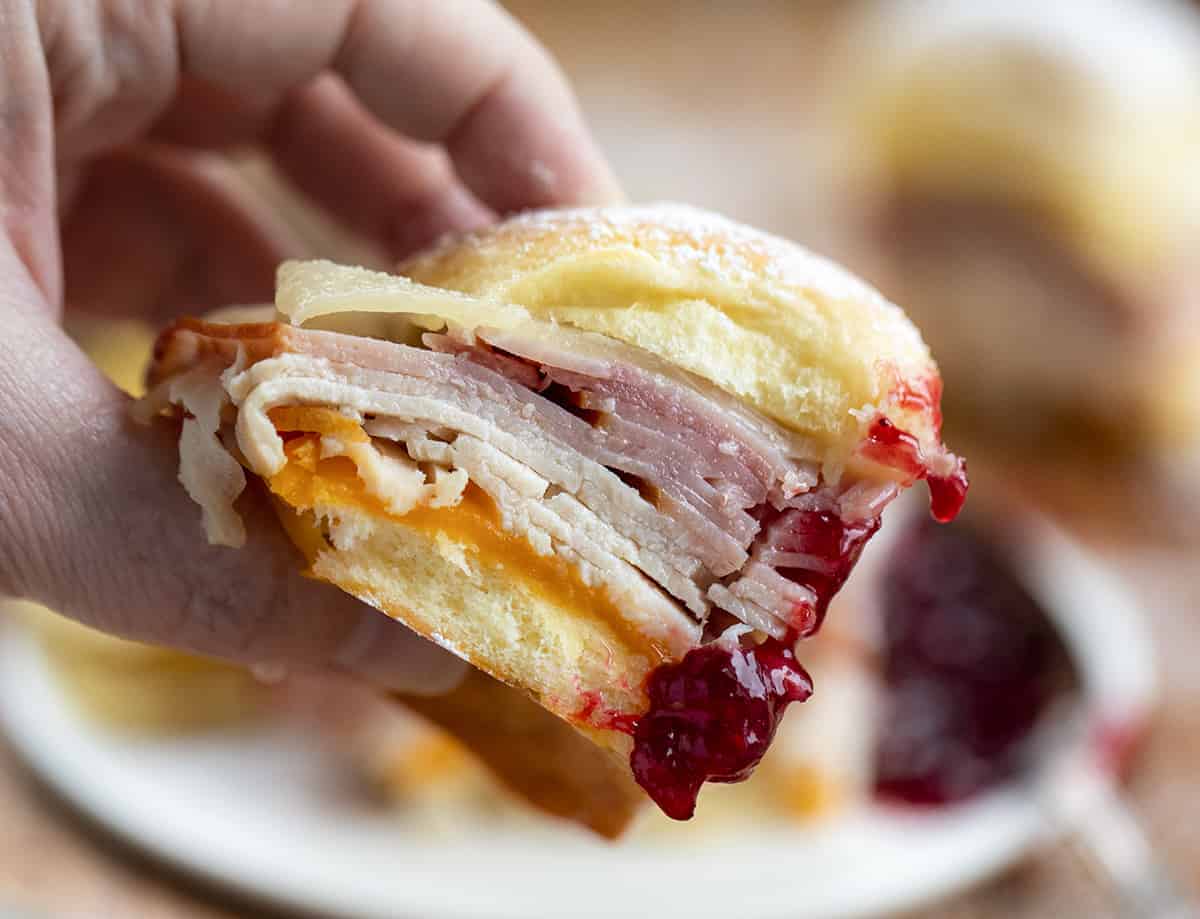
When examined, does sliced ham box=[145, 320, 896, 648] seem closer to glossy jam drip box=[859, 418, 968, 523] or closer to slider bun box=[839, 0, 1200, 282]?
glossy jam drip box=[859, 418, 968, 523]

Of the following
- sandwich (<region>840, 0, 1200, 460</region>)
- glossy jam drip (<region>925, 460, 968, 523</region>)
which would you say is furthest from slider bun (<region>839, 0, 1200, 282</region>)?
glossy jam drip (<region>925, 460, 968, 523</region>)

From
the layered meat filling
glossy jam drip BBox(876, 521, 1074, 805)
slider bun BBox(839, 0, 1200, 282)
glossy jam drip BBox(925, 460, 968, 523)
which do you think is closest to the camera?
the layered meat filling

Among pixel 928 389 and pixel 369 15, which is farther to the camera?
pixel 369 15

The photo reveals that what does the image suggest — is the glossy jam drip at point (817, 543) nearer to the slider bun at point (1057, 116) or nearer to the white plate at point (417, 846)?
the white plate at point (417, 846)

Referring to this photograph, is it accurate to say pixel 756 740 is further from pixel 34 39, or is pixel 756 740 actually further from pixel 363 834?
pixel 363 834

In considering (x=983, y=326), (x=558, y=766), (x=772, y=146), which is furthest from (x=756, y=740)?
(x=772, y=146)

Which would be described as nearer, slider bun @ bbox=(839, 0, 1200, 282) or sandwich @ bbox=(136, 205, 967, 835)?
sandwich @ bbox=(136, 205, 967, 835)
